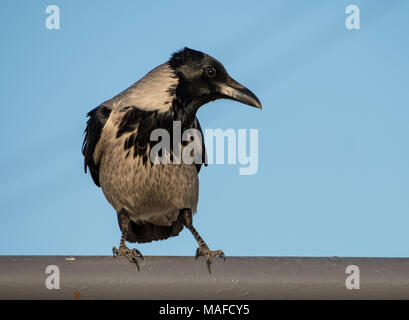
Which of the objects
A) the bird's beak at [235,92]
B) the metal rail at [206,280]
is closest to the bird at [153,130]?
the bird's beak at [235,92]

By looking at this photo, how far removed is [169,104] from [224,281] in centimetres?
253

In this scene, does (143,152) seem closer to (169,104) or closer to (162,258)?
(169,104)

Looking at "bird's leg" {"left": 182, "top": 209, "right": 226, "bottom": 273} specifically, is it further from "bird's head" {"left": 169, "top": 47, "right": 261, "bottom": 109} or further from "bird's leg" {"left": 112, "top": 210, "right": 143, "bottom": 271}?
"bird's head" {"left": 169, "top": 47, "right": 261, "bottom": 109}

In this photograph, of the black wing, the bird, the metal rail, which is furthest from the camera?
the black wing

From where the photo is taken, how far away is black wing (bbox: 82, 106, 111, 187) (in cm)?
559

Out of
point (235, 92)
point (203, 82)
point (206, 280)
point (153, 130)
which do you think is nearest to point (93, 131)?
point (153, 130)

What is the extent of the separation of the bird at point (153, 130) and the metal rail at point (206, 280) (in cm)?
197

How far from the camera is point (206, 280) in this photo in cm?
312

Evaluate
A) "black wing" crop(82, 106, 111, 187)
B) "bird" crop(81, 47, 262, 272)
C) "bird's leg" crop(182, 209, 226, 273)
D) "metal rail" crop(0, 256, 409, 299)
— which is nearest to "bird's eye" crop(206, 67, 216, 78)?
"bird" crop(81, 47, 262, 272)

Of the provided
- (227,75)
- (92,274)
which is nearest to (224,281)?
(92,274)

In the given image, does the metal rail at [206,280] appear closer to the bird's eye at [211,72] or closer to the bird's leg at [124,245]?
the bird's leg at [124,245]

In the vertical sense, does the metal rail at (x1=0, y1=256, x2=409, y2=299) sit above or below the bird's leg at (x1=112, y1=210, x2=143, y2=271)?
below

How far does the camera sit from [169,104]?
17.8ft

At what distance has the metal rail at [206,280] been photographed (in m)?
3.04
